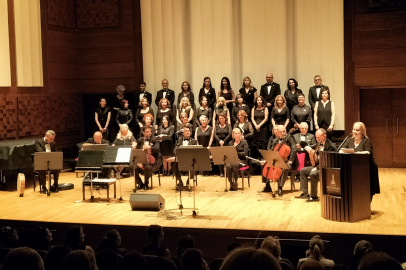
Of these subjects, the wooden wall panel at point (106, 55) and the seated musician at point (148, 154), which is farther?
the wooden wall panel at point (106, 55)

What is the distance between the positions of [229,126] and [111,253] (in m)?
6.88

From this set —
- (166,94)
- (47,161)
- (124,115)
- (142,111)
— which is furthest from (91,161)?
(166,94)

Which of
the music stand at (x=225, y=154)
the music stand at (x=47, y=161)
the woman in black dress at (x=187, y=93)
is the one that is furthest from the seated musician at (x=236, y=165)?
the music stand at (x=47, y=161)

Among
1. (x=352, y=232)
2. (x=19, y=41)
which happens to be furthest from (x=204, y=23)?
(x=352, y=232)

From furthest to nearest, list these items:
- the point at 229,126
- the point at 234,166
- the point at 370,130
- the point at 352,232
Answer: the point at 370,130 < the point at 229,126 < the point at 234,166 < the point at 352,232

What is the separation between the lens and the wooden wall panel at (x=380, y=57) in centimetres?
1018

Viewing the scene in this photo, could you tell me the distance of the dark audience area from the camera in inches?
64.4

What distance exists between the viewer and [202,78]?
39.1 ft

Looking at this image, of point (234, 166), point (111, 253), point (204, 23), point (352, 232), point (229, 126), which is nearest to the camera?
point (111, 253)

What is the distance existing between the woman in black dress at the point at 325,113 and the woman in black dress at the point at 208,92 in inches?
83.5

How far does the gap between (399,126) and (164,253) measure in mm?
7800

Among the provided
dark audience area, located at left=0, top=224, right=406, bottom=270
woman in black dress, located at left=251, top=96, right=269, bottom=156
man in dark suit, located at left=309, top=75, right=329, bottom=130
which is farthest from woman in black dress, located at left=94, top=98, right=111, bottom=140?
dark audience area, located at left=0, top=224, right=406, bottom=270

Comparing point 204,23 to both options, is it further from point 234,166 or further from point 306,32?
point 234,166

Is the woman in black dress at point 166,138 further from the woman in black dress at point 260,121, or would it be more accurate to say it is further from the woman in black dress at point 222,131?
the woman in black dress at point 260,121
